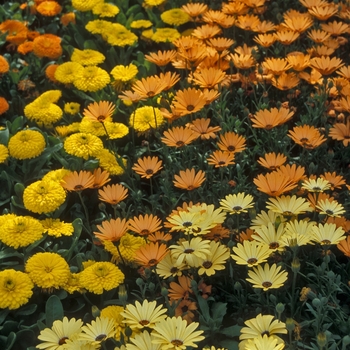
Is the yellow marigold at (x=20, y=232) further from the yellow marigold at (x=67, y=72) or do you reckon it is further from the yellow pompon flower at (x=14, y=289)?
the yellow marigold at (x=67, y=72)

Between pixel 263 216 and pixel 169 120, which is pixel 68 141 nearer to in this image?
pixel 169 120

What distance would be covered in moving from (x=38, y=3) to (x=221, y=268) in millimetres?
2654

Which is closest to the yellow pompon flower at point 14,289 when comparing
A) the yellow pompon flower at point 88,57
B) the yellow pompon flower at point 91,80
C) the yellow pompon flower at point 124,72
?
the yellow pompon flower at point 91,80

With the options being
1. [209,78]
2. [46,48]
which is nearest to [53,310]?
[209,78]

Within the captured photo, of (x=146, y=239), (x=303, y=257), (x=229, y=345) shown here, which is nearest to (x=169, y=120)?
(x=146, y=239)

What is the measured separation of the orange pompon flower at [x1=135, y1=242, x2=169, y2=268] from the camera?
2479mm

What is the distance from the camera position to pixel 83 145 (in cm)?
313

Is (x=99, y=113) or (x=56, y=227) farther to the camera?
(x=99, y=113)

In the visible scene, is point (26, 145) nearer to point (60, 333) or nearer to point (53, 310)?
point (53, 310)

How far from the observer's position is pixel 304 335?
8.00 feet

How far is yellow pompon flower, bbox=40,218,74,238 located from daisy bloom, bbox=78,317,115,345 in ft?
2.26

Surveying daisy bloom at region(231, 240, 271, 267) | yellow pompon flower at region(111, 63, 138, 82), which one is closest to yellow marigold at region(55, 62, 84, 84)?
yellow pompon flower at region(111, 63, 138, 82)

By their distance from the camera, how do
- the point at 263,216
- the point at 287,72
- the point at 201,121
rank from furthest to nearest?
the point at 287,72 < the point at 201,121 < the point at 263,216

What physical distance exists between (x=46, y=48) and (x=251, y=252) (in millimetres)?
1978
